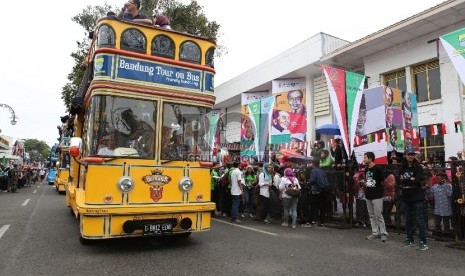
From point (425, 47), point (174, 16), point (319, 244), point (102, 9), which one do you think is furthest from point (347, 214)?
point (102, 9)

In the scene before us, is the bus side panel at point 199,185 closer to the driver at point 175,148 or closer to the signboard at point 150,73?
the driver at point 175,148

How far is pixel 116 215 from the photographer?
19.3 feet

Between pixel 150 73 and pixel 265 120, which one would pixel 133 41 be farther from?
pixel 265 120

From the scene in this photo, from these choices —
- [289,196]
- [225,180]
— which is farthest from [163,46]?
[225,180]

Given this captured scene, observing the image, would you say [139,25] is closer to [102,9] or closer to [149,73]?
[149,73]

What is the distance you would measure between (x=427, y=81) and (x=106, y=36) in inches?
523

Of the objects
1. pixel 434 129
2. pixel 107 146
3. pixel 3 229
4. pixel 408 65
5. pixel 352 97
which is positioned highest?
pixel 408 65

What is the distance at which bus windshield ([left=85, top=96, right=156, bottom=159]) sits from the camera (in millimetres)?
5992

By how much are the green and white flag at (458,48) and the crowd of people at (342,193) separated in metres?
1.93

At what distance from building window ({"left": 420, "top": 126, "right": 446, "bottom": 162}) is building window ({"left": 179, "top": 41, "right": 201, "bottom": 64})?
11130 mm

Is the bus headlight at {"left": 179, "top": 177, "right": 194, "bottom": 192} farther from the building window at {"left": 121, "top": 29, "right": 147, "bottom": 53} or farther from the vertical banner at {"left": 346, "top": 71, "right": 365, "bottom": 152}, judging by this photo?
the vertical banner at {"left": 346, "top": 71, "right": 365, "bottom": 152}

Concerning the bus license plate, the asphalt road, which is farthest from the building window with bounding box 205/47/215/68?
the asphalt road

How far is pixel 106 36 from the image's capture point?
620 centimetres

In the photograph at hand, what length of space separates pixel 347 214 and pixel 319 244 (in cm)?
322
